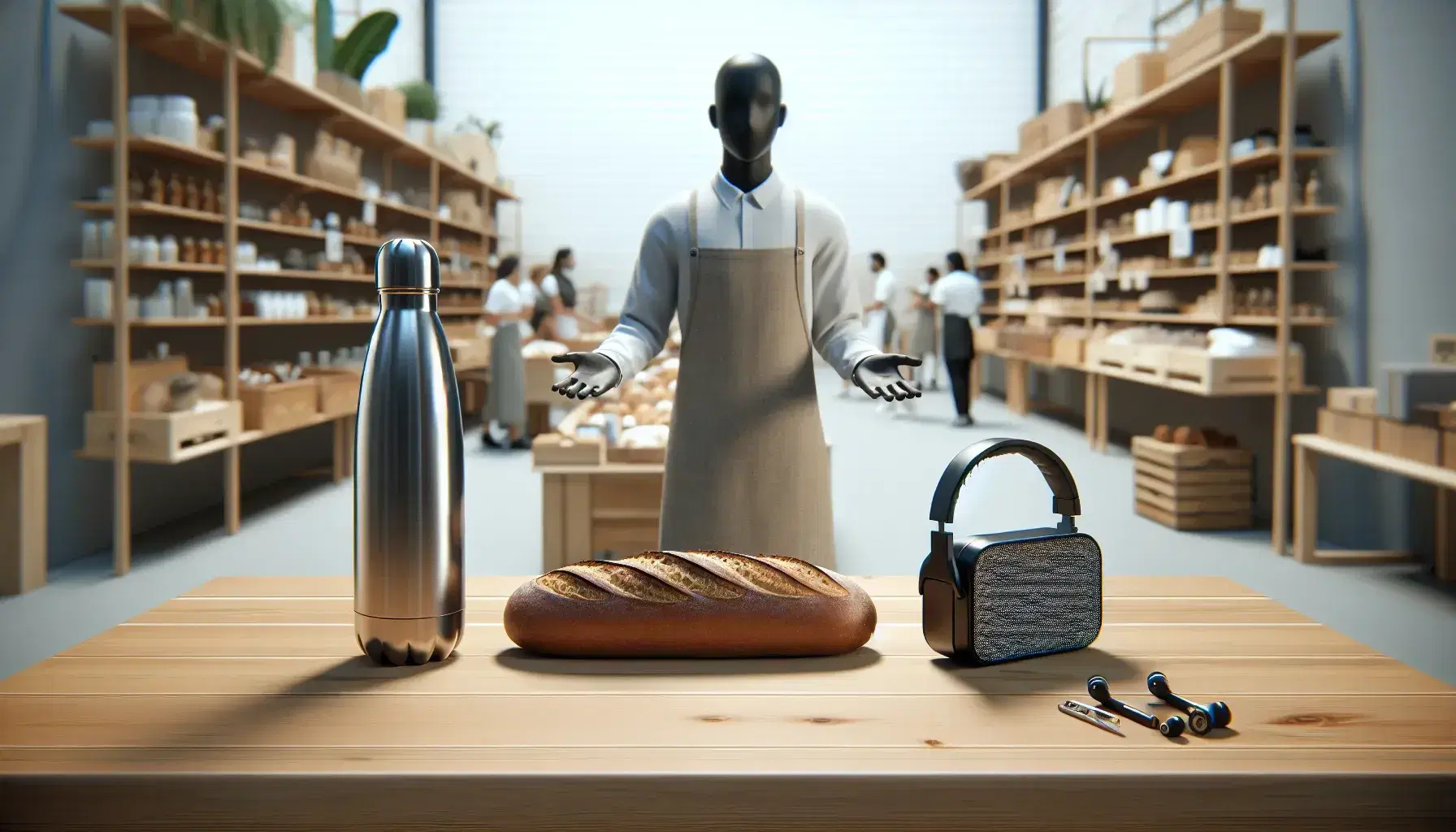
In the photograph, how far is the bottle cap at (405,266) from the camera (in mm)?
1051

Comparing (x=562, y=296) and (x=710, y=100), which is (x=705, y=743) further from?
(x=710, y=100)

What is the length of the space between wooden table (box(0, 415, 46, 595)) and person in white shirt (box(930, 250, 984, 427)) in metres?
7.03

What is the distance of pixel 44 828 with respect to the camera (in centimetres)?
85

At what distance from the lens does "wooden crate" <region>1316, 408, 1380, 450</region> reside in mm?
4301

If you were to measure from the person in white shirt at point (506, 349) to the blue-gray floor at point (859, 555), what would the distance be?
2.41 feet

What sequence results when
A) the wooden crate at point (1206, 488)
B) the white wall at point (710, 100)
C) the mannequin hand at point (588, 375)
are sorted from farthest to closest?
the white wall at point (710, 100)
the wooden crate at point (1206, 488)
the mannequin hand at point (588, 375)

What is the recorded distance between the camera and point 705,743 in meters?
0.90

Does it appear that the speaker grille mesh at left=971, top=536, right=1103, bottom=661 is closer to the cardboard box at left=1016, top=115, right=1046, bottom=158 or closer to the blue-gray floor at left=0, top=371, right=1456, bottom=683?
the blue-gray floor at left=0, top=371, right=1456, bottom=683

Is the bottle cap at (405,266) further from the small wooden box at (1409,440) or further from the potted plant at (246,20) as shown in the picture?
the potted plant at (246,20)

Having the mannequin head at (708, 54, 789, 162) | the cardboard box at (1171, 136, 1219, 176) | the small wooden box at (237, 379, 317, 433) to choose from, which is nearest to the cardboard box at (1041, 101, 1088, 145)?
the cardboard box at (1171, 136, 1219, 176)

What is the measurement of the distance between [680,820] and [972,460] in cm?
43

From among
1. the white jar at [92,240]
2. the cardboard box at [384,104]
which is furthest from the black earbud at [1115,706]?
the cardboard box at [384,104]

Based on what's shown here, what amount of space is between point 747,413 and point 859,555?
280 cm

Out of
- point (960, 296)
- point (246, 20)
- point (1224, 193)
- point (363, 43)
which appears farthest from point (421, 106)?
point (1224, 193)
